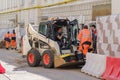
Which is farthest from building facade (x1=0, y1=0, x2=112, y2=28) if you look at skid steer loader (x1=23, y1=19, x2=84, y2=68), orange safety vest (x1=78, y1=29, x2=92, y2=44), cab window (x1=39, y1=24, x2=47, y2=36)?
orange safety vest (x1=78, y1=29, x2=92, y2=44)

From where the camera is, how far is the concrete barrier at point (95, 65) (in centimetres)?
1297

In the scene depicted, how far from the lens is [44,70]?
1541 centimetres

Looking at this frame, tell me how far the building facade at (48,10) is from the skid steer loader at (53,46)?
4.78 meters

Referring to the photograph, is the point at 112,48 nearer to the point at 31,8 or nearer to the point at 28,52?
the point at 28,52

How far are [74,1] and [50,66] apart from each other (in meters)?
9.83

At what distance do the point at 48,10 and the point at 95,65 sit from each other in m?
16.8

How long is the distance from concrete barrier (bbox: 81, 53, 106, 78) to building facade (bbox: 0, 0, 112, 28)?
6955mm

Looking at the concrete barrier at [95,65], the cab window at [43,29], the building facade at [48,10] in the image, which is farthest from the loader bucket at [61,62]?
the building facade at [48,10]

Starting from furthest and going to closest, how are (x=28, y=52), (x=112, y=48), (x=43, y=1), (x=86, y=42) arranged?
(x=43, y=1)
(x=28, y=52)
(x=86, y=42)
(x=112, y=48)

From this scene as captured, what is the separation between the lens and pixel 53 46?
625 inches

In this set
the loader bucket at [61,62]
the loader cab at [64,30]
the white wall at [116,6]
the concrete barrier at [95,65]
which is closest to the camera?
the concrete barrier at [95,65]

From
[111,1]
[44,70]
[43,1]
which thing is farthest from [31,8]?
[44,70]

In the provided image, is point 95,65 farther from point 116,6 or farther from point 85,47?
point 116,6

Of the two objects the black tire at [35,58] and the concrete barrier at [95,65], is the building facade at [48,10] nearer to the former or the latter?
the black tire at [35,58]
